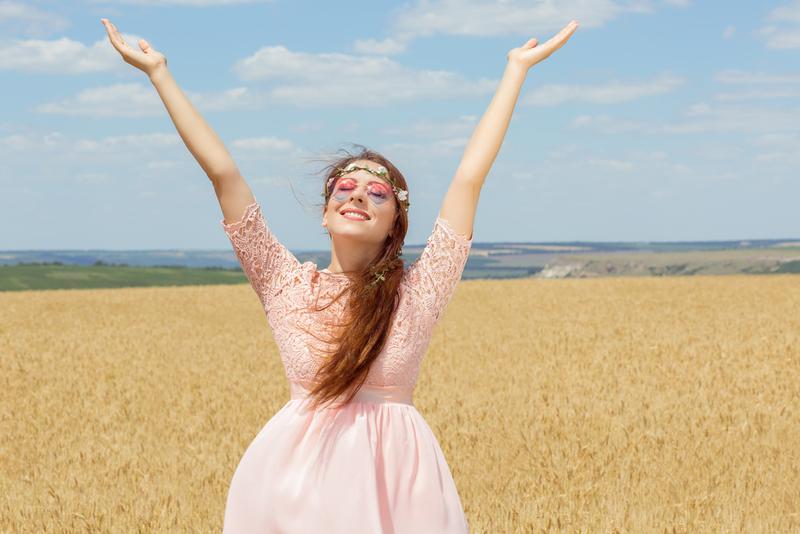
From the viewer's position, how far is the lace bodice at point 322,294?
3.39 metres

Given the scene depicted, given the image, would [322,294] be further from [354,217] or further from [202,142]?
[202,142]

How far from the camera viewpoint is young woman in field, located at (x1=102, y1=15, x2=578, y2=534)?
329 cm

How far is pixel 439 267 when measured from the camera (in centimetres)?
352

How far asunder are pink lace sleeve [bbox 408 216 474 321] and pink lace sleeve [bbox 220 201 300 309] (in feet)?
1.42

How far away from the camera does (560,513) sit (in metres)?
6.42

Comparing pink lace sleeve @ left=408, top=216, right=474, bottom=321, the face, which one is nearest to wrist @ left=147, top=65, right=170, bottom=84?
the face

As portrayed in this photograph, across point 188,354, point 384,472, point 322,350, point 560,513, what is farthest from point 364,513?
point 188,354

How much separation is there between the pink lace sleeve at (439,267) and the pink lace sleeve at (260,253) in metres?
0.43

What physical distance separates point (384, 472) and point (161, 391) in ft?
29.4

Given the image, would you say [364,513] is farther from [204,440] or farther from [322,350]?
[204,440]

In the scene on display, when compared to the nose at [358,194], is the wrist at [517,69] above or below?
above

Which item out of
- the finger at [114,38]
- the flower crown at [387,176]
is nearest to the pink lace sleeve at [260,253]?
the flower crown at [387,176]

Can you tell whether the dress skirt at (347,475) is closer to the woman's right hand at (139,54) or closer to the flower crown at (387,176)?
the flower crown at (387,176)

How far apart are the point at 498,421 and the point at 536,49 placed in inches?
236
